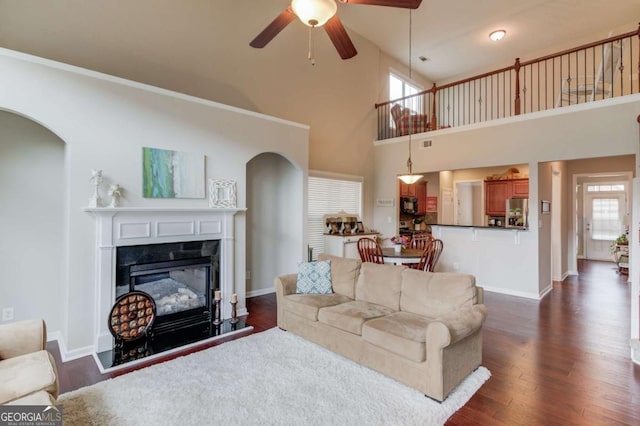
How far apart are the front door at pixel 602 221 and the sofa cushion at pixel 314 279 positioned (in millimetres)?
9449

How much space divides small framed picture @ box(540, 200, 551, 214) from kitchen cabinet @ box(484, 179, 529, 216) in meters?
1.82

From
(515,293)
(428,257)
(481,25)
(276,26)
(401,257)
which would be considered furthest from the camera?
(481,25)

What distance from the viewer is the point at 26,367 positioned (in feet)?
6.71

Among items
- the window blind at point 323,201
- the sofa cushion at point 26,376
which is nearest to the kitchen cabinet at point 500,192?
the window blind at point 323,201

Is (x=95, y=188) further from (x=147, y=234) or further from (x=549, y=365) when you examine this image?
(x=549, y=365)

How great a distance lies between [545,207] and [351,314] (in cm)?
460

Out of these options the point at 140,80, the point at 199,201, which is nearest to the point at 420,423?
the point at 199,201

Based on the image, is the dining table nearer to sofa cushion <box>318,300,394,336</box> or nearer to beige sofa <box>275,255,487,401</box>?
beige sofa <box>275,255,487,401</box>

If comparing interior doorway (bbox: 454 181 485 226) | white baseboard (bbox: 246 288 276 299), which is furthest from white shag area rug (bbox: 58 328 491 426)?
interior doorway (bbox: 454 181 485 226)

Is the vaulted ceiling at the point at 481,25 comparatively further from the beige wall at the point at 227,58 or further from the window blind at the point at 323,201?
the window blind at the point at 323,201

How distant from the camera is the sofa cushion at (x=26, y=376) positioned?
1834 mm

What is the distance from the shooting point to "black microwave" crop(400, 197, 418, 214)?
27.9ft

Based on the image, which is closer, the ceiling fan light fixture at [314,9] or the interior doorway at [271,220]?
the ceiling fan light fixture at [314,9]

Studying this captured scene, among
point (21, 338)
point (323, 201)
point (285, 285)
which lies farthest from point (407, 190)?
point (21, 338)
